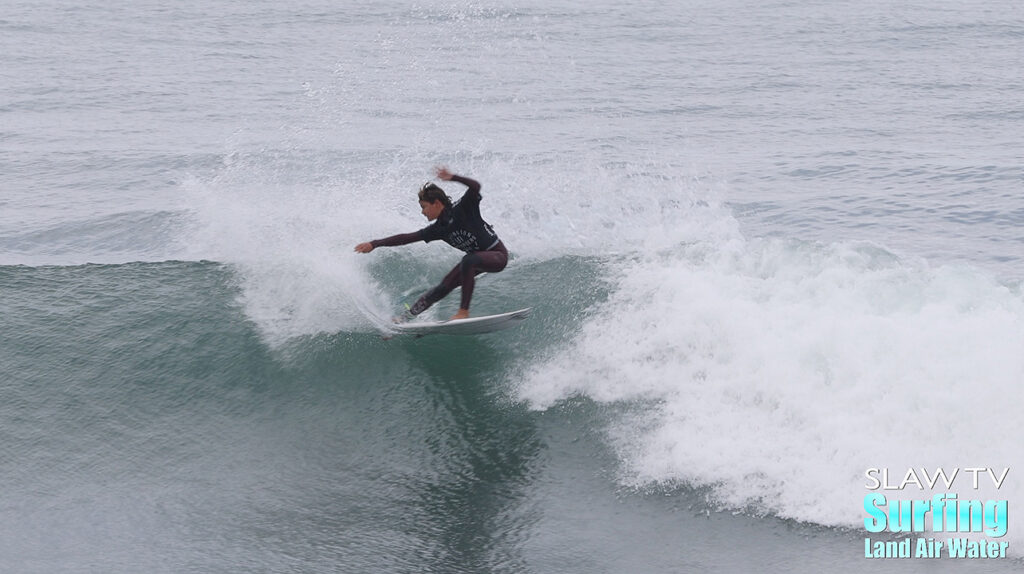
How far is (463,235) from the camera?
10.3 meters

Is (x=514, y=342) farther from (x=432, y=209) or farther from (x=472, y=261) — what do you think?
(x=432, y=209)

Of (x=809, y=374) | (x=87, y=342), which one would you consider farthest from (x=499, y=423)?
(x=87, y=342)

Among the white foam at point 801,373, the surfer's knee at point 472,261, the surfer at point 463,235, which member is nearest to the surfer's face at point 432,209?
the surfer at point 463,235

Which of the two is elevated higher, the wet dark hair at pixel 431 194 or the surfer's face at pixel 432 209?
the wet dark hair at pixel 431 194

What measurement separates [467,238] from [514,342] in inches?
55.5

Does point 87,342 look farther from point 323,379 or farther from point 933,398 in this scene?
point 933,398

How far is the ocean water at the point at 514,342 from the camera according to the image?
27.2ft

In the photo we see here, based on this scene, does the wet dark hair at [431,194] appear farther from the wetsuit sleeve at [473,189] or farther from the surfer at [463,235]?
the wetsuit sleeve at [473,189]

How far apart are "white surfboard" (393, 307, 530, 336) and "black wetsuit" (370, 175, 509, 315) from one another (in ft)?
0.67

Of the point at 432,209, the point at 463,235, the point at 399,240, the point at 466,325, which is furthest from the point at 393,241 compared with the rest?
the point at 466,325

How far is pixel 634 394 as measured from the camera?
9758mm

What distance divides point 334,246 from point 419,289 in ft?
4.06

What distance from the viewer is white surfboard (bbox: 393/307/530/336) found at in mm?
10547

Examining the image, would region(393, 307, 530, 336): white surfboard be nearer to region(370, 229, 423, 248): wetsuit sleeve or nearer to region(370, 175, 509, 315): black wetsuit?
region(370, 175, 509, 315): black wetsuit
